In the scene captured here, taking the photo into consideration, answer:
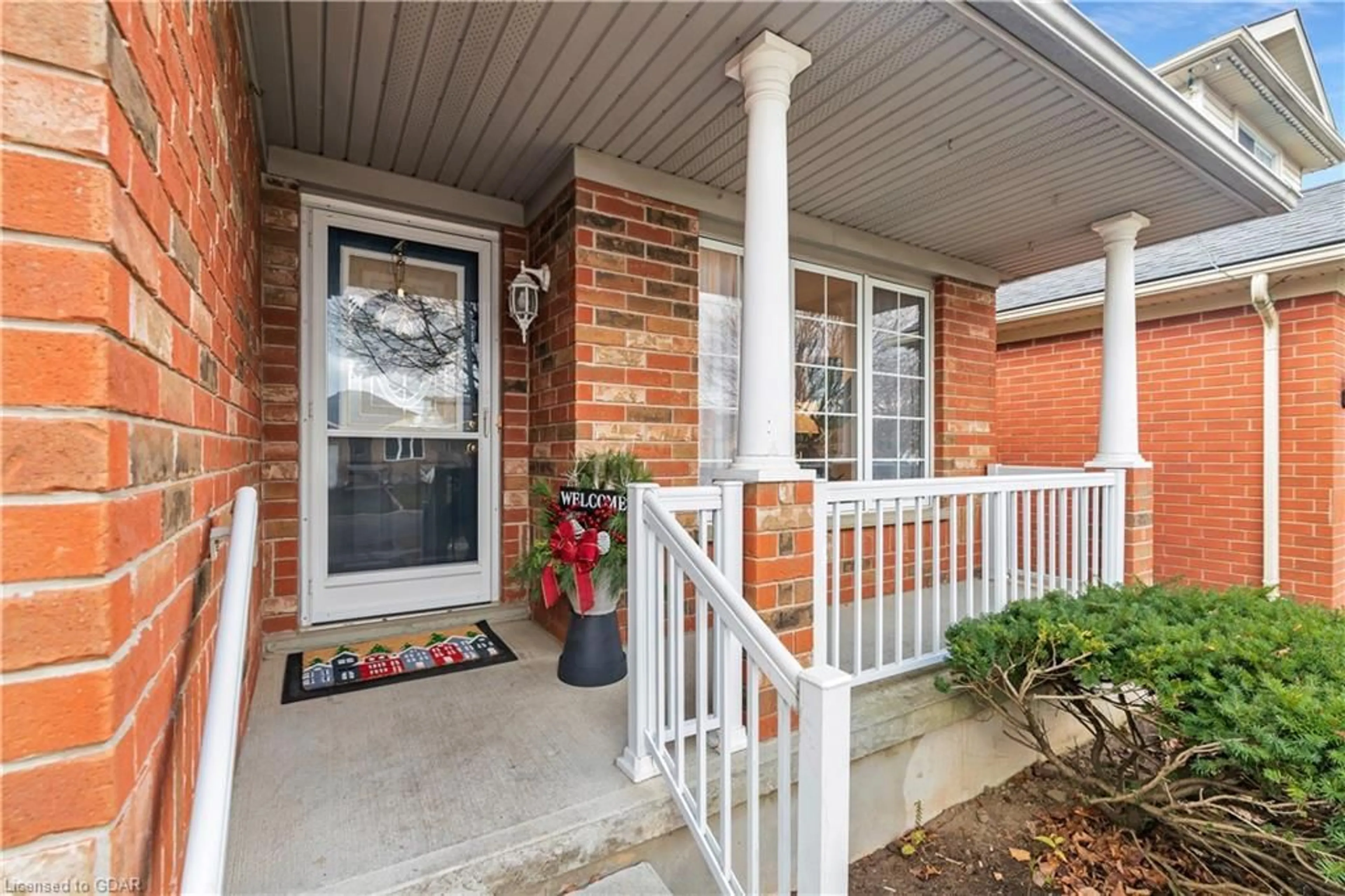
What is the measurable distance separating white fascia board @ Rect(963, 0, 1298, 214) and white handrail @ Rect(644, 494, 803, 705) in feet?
6.50

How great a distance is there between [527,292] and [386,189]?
34.0 inches

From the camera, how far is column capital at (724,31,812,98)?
2135 millimetres

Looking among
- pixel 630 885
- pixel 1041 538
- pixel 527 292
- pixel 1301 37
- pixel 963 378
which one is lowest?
pixel 630 885

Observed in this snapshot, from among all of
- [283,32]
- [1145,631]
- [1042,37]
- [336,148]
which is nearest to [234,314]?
[283,32]

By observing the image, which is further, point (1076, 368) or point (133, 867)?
point (1076, 368)

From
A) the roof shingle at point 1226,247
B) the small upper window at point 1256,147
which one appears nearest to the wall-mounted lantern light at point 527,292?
the roof shingle at point 1226,247

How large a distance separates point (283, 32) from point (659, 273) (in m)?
1.80

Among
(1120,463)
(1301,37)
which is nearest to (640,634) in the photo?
(1120,463)

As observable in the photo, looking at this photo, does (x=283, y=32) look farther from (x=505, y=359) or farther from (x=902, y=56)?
(x=902, y=56)

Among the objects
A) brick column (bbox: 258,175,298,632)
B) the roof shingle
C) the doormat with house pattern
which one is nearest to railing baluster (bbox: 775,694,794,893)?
the doormat with house pattern

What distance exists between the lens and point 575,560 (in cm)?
248

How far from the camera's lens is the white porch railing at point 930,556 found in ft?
8.10

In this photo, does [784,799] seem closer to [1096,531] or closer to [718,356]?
[718,356]

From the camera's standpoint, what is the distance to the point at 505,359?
3.49 meters
